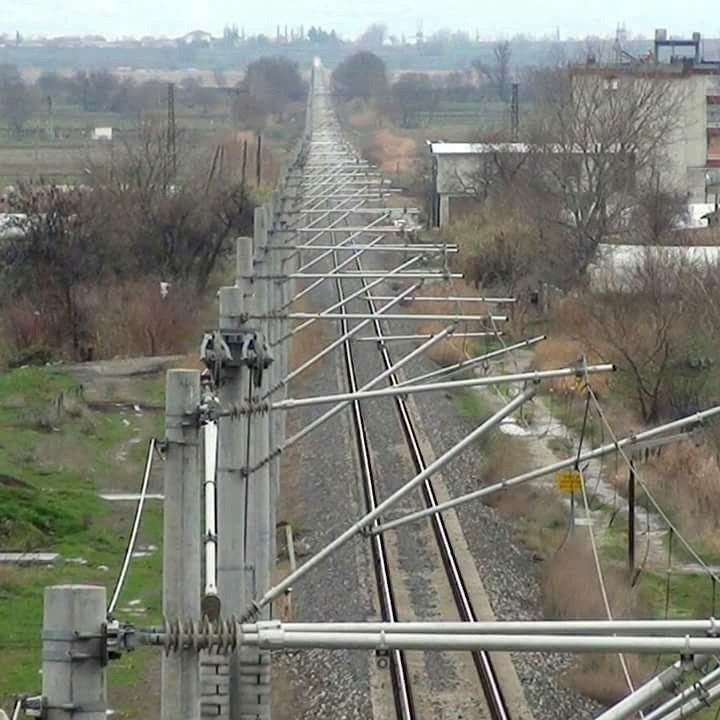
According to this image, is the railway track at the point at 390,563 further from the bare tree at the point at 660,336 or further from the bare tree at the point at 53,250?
the bare tree at the point at 53,250

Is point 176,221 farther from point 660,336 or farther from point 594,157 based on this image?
point 660,336

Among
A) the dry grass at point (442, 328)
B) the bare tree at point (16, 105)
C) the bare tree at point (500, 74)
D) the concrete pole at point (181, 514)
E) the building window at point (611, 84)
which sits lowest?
the bare tree at point (500, 74)

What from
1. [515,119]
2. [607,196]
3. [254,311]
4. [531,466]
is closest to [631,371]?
[531,466]

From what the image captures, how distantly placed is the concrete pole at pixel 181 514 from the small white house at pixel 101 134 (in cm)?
7129

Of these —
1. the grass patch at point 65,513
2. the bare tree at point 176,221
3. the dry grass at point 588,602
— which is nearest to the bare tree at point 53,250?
the bare tree at point 176,221

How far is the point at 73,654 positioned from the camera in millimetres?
5586

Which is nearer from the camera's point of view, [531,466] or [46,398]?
[531,466]

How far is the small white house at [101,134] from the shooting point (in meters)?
80.7

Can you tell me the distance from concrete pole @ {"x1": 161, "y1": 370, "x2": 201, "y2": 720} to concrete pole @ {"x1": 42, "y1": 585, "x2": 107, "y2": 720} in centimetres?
81

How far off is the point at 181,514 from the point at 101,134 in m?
78.3

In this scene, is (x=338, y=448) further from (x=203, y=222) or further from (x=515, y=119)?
(x=515, y=119)

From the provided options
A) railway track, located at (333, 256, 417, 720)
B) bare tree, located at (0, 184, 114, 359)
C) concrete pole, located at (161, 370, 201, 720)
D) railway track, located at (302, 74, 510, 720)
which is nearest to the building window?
bare tree, located at (0, 184, 114, 359)

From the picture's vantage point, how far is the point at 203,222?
39281 millimetres

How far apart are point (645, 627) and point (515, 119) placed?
54207mm
